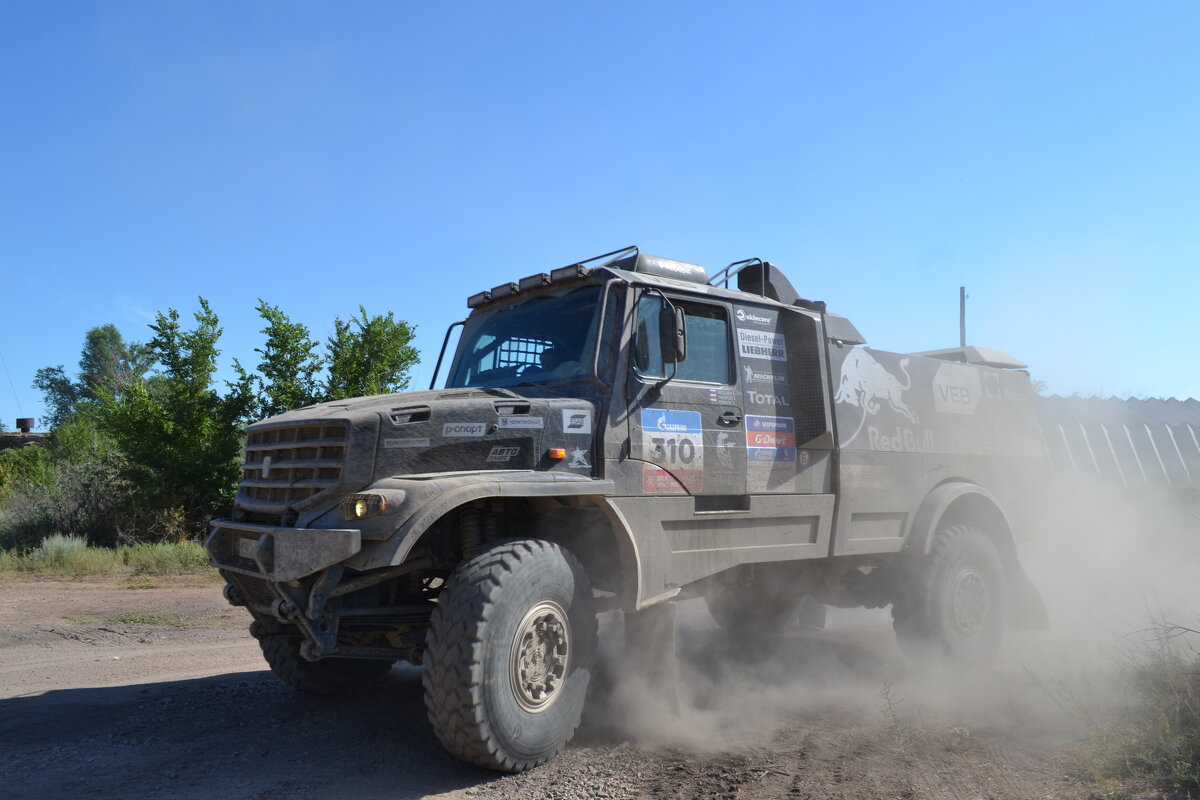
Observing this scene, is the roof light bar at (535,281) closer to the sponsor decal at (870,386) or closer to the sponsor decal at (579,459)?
the sponsor decal at (579,459)

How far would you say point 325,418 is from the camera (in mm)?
4668

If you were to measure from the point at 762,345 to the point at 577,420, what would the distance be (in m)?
1.90

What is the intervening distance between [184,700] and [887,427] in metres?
5.70

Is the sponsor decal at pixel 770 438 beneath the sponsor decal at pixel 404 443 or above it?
above

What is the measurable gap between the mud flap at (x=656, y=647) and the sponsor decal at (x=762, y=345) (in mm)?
1932

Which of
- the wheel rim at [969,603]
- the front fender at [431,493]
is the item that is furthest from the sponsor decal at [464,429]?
the wheel rim at [969,603]

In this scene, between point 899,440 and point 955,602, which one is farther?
point 955,602

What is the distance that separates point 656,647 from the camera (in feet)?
18.0

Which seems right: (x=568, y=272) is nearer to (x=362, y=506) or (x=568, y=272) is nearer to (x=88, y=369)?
(x=362, y=506)

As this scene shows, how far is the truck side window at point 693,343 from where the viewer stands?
5.50 metres

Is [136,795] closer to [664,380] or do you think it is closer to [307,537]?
[307,537]

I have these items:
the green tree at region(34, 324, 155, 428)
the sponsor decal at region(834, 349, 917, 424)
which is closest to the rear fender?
the sponsor decal at region(834, 349, 917, 424)

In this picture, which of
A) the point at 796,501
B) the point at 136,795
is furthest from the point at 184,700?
the point at 796,501

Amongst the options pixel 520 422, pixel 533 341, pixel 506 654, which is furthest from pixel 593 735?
pixel 533 341
